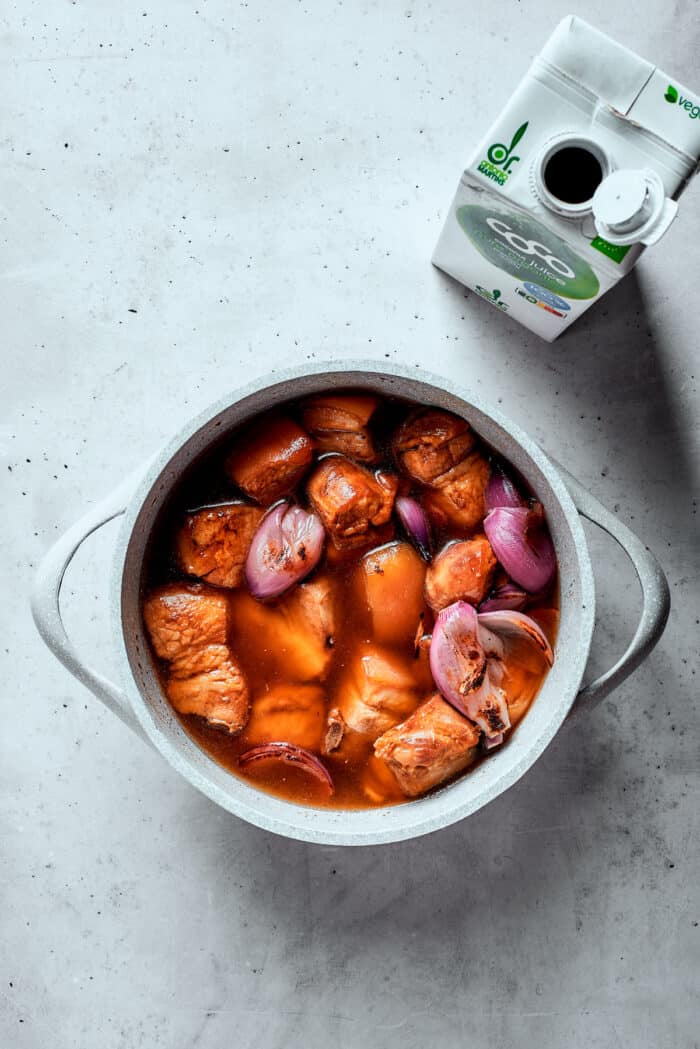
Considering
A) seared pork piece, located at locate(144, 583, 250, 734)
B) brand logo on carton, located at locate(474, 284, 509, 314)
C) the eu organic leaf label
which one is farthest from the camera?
brand logo on carton, located at locate(474, 284, 509, 314)

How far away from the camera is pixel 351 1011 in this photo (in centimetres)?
160

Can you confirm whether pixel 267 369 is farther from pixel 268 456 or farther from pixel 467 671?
pixel 467 671

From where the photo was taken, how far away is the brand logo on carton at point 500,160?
1.21 metres

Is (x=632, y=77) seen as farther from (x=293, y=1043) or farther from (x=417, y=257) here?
(x=293, y=1043)

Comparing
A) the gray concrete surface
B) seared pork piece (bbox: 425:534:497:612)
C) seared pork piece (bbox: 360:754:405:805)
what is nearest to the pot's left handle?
the gray concrete surface

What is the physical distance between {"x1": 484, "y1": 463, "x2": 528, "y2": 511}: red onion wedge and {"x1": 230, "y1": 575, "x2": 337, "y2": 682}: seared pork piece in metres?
0.27

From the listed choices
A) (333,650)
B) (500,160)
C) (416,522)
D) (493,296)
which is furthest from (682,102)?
(333,650)

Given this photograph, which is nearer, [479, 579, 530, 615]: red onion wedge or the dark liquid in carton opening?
the dark liquid in carton opening

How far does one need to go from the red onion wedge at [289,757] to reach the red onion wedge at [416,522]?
335mm

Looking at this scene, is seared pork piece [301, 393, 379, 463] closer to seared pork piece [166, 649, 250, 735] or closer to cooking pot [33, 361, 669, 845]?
cooking pot [33, 361, 669, 845]

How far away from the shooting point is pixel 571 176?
1.25 m

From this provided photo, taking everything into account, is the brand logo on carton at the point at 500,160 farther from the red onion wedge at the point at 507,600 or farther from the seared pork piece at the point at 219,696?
the seared pork piece at the point at 219,696

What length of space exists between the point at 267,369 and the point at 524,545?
1.72 feet

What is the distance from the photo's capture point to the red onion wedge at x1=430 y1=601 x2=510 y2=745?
1.33 m
